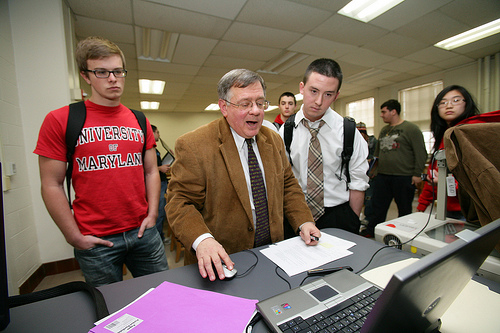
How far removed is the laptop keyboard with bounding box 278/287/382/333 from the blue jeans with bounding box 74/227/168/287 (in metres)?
0.96

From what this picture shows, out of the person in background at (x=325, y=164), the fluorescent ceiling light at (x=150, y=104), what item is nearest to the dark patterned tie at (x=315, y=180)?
the person in background at (x=325, y=164)

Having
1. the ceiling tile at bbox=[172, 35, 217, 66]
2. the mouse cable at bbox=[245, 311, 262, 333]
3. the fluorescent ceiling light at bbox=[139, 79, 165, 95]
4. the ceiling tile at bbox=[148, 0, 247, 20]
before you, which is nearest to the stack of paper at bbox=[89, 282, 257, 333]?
the mouse cable at bbox=[245, 311, 262, 333]

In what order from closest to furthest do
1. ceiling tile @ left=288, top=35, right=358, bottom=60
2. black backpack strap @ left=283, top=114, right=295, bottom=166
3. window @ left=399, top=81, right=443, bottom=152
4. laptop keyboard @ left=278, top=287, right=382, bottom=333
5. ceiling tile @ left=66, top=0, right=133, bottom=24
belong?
laptop keyboard @ left=278, top=287, right=382, bottom=333, black backpack strap @ left=283, top=114, right=295, bottom=166, ceiling tile @ left=66, top=0, right=133, bottom=24, ceiling tile @ left=288, top=35, right=358, bottom=60, window @ left=399, top=81, right=443, bottom=152

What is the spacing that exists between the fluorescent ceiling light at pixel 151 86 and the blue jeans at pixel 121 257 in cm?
482

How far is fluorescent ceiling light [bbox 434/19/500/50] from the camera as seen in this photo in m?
3.39

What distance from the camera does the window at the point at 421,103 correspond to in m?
5.48

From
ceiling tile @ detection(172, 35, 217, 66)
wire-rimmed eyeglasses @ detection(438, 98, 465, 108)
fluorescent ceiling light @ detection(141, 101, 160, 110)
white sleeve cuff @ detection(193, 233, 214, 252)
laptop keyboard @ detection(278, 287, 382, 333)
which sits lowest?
laptop keyboard @ detection(278, 287, 382, 333)

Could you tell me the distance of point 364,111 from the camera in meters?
7.14

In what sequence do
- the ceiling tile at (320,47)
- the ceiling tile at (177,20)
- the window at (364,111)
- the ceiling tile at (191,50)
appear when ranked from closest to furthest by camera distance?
the ceiling tile at (177,20) < the ceiling tile at (191,50) < the ceiling tile at (320,47) < the window at (364,111)

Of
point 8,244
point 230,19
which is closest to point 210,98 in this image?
point 230,19

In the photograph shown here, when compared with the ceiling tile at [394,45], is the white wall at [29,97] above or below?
below

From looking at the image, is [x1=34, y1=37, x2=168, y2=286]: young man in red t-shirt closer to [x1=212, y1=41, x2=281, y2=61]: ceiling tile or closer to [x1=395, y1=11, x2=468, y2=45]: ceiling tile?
[x1=212, y1=41, x2=281, y2=61]: ceiling tile

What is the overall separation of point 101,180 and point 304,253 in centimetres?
101

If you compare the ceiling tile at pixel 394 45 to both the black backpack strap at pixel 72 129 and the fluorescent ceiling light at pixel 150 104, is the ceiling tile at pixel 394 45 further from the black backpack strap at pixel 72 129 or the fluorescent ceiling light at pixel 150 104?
the fluorescent ceiling light at pixel 150 104
